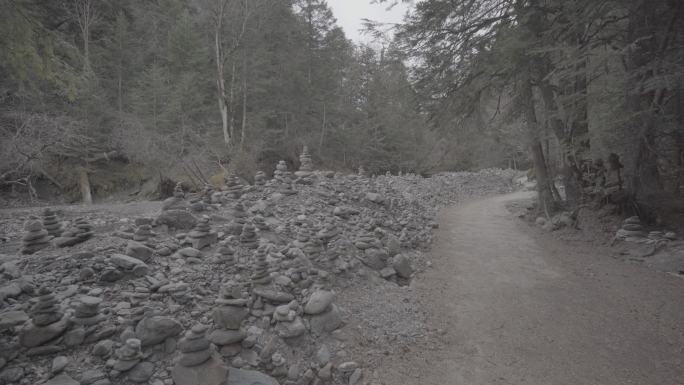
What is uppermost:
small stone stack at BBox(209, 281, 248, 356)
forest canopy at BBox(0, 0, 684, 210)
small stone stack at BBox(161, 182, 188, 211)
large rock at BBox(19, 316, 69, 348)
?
forest canopy at BBox(0, 0, 684, 210)

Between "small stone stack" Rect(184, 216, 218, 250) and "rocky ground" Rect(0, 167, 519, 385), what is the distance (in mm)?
21

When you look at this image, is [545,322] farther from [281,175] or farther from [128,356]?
[281,175]

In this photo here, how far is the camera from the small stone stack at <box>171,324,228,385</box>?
117 inches

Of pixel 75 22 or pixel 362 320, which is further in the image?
pixel 75 22

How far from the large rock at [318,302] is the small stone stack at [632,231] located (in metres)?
7.60

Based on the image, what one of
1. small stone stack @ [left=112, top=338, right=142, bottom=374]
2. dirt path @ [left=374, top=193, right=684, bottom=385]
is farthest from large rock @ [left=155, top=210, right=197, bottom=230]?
dirt path @ [left=374, top=193, right=684, bottom=385]

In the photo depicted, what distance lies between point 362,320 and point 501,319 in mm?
2218

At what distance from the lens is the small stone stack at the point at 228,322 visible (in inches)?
137

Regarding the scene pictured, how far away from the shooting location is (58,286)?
360cm

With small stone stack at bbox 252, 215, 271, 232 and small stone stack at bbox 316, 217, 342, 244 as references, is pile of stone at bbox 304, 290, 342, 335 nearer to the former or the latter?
small stone stack at bbox 316, 217, 342, 244

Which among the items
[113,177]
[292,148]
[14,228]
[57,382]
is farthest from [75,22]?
[57,382]

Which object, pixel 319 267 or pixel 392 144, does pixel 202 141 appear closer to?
pixel 319 267

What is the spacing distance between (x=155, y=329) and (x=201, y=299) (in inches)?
30.8

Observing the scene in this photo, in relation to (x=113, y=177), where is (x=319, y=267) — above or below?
below
